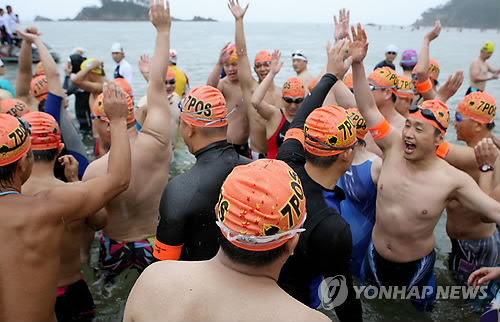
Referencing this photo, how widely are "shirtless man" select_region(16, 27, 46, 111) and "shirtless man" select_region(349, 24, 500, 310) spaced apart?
3920mm

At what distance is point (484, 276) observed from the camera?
2697 mm

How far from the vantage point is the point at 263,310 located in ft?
4.10

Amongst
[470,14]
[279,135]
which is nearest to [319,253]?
[279,135]

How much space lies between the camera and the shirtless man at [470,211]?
12.3ft

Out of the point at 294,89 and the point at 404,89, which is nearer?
the point at 294,89

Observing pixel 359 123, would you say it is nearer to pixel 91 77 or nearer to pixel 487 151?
pixel 487 151

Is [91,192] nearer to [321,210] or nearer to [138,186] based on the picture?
[138,186]

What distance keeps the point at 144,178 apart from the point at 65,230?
0.73 metres

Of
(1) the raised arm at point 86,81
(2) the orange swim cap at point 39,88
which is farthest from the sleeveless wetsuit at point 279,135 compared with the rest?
(2) the orange swim cap at point 39,88

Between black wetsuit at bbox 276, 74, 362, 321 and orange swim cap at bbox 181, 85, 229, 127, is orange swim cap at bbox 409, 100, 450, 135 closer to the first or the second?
black wetsuit at bbox 276, 74, 362, 321

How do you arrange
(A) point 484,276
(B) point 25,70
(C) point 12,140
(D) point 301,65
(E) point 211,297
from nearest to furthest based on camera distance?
(E) point 211,297 < (C) point 12,140 < (A) point 484,276 < (B) point 25,70 < (D) point 301,65

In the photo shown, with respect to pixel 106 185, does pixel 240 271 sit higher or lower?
higher

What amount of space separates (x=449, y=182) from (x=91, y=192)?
2731 mm

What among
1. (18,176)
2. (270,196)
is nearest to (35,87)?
(18,176)
